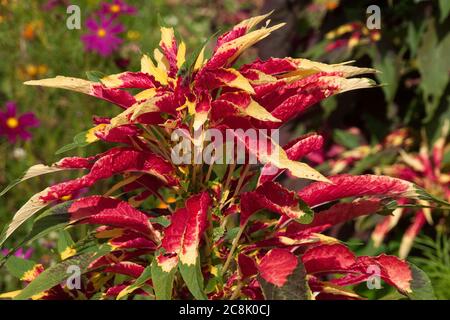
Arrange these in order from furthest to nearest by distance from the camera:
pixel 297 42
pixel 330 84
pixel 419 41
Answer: pixel 297 42, pixel 419 41, pixel 330 84

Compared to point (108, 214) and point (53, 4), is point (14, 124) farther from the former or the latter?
point (108, 214)

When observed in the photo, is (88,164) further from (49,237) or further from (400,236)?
(400,236)

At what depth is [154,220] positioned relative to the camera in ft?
3.61

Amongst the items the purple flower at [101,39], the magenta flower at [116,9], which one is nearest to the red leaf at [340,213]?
the purple flower at [101,39]

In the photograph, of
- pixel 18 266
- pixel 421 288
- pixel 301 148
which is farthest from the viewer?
pixel 18 266

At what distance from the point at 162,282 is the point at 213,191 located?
232mm

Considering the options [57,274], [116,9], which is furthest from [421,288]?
[116,9]

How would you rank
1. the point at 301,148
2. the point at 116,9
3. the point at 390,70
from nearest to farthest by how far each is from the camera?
the point at 301,148, the point at 390,70, the point at 116,9

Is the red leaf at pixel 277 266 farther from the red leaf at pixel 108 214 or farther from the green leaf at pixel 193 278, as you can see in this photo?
the red leaf at pixel 108 214

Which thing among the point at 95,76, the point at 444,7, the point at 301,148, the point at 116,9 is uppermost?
the point at 116,9

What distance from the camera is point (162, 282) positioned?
936 mm

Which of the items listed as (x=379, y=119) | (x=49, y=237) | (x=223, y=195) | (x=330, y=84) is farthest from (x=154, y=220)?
(x=379, y=119)

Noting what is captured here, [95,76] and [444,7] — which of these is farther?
[444,7]

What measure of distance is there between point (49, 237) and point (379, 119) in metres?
1.29
